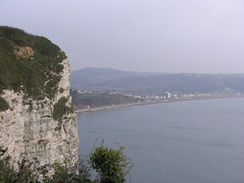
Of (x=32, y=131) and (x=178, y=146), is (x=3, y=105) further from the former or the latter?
(x=178, y=146)

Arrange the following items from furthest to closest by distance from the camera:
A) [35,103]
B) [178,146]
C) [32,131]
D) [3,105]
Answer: [178,146], [35,103], [32,131], [3,105]

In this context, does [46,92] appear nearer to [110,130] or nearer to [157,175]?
[157,175]

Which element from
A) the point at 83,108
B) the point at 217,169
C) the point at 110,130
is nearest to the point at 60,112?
the point at 217,169

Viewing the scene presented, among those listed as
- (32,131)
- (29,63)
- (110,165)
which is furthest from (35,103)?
(110,165)

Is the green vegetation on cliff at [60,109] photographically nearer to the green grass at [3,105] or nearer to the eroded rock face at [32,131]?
the eroded rock face at [32,131]

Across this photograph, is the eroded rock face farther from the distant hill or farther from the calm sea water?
the distant hill

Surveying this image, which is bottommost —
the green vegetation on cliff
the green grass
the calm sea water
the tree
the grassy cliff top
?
the calm sea water

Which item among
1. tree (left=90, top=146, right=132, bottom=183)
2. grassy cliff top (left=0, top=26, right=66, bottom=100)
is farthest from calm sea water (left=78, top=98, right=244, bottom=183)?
tree (left=90, top=146, right=132, bottom=183)
